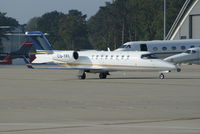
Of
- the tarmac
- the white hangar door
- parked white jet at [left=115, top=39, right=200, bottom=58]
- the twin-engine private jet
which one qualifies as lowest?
the tarmac

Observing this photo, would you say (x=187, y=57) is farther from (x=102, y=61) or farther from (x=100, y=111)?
(x=100, y=111)

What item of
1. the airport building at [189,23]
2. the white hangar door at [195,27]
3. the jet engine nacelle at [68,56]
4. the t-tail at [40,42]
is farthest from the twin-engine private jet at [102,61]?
the airport building at [189,23]

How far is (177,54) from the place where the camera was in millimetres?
66062

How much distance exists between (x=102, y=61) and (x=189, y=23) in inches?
2068

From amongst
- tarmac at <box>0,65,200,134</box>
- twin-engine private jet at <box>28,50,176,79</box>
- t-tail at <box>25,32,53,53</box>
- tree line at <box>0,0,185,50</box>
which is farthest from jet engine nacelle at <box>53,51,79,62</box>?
tree line at <box>0,0,185,50</box>

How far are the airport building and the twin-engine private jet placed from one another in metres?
50.0

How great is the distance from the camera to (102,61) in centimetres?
4362

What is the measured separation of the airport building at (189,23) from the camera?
93.4 meters

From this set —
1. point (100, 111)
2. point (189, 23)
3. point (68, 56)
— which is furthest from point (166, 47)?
point (100, 111)

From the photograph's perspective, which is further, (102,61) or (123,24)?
(123,24)

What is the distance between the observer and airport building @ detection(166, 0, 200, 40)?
307 ft

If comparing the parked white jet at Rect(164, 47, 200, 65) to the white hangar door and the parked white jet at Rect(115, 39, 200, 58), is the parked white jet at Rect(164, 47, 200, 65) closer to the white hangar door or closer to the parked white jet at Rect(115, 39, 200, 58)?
the parked white jet at Rect(115, 39, 200, 58)

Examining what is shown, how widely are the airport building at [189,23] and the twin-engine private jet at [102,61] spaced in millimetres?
49963

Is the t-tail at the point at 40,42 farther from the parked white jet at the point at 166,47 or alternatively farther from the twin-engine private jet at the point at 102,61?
the parked white jet at the point at 166,47
